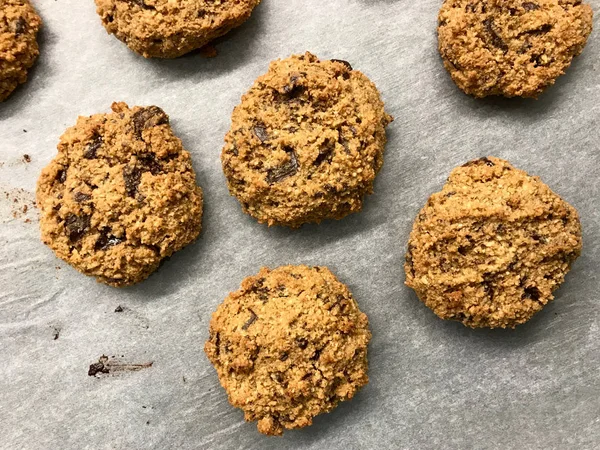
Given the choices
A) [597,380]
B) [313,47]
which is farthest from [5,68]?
[597,380]

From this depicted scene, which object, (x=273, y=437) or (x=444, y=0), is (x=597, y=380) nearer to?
(x=273, y=437)

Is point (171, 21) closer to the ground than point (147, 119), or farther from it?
farther from it

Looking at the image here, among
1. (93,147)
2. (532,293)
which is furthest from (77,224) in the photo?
(532,293)

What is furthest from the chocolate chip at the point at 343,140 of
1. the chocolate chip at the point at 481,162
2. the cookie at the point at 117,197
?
the cookie at the point at 117,197

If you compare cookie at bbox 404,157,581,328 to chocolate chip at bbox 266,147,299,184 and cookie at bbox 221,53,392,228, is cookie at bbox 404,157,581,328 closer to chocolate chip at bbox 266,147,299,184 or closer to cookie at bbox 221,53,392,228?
cookie at bbox 221,53,392,228

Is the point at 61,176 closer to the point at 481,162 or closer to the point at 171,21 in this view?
the point at 171,21

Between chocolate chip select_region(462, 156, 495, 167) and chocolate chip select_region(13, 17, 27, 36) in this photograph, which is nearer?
chocolate chip select_region(462, 156, 495, 167)

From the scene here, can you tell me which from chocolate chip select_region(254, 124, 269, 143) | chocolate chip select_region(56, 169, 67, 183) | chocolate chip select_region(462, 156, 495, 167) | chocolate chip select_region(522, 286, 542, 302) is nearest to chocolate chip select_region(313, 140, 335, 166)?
chocolate chip select_region(254, 124, 269, 143)
